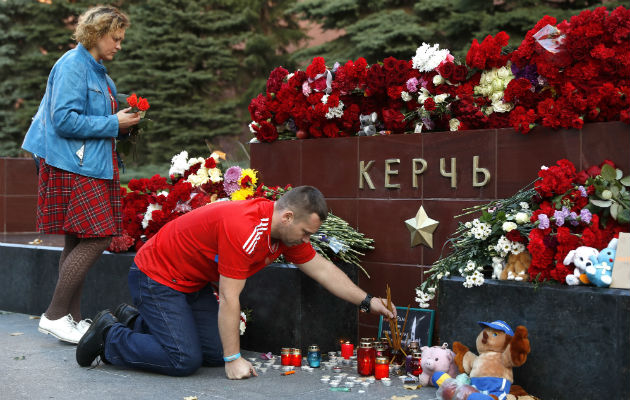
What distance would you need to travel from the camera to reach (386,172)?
4.89 metres

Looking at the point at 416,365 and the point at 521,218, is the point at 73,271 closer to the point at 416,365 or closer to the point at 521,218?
the point at 416,365

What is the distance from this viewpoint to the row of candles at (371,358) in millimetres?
4059

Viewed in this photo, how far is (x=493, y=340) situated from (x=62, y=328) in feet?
9.02

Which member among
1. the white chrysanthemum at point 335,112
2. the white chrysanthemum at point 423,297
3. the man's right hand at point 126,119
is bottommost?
the white chrysanthemum at point 423,297

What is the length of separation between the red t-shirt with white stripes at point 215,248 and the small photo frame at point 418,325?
78 centimetres

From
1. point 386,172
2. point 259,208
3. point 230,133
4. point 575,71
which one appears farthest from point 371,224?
point 230,133

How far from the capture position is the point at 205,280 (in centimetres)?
424

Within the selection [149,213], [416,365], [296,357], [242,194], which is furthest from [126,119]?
[416,365]

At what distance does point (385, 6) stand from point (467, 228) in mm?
12953

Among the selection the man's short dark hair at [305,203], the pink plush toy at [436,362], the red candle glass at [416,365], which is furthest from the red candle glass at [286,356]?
the man's short dark hair at [305,203]

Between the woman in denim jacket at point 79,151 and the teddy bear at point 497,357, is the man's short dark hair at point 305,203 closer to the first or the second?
the teddy bear at point 497,357

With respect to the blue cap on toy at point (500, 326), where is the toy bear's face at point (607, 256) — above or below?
above

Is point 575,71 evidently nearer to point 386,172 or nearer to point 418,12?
point 386,172

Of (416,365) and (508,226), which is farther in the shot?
(416,365)
